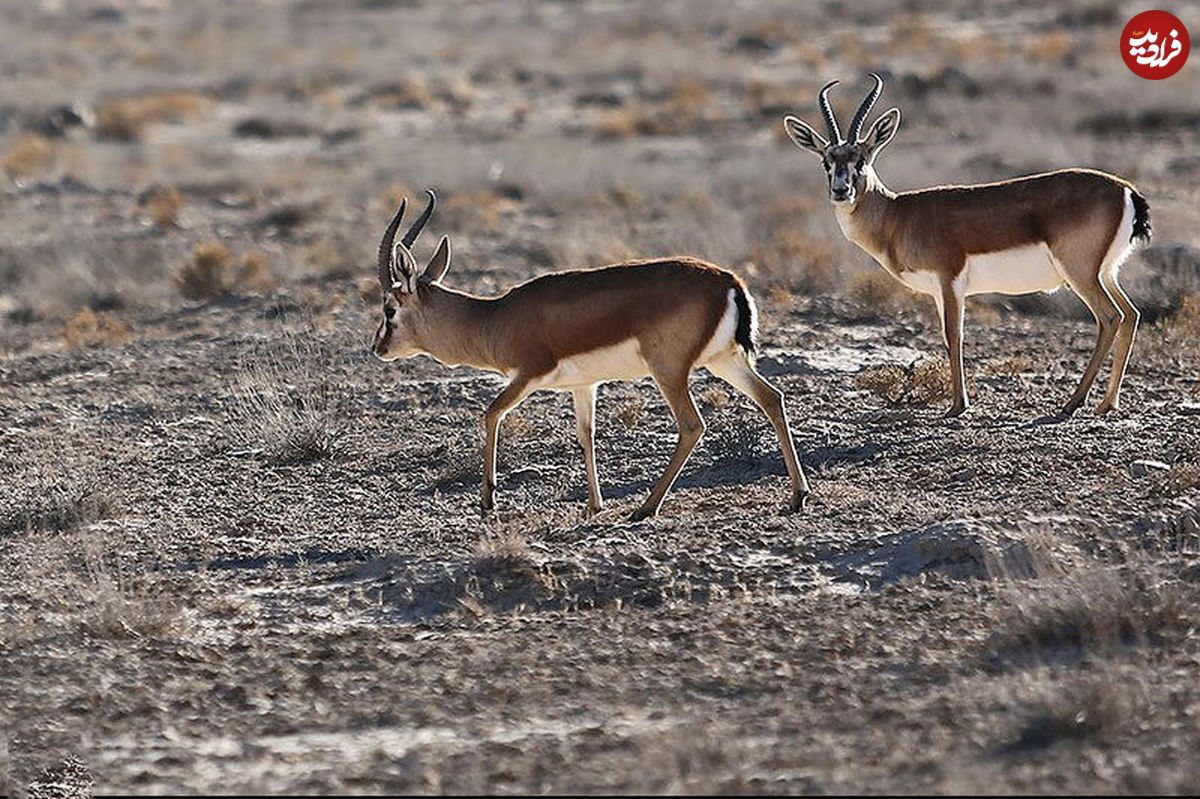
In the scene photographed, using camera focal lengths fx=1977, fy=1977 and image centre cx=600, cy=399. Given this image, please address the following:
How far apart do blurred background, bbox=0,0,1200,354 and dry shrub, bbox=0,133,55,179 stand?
6cm

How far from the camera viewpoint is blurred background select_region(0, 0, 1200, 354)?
1984 cm

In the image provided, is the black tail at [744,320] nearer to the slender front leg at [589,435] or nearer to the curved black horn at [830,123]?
the slender front leg at [589,435]

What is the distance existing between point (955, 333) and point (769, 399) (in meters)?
2.95

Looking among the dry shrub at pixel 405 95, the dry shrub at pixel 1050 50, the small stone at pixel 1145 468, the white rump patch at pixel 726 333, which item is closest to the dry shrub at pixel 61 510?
the white rump patch at pixel 726 333

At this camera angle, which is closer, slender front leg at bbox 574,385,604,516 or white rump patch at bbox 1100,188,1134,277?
slender front leg at bbox 574,385,604,516

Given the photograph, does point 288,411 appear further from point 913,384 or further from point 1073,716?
point 1073,716

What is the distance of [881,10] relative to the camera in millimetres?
53812

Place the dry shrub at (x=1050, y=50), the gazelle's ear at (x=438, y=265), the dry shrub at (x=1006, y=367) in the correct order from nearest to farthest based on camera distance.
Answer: the gazelle's ear at (x=438, y=265) → the dry shrub at (x=1006, y=367) → the dry shrub at (x=1050, y=50)

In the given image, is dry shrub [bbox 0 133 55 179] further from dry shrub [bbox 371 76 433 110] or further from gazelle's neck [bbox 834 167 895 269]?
gazelle's neck [bbox 834 167 895 269]

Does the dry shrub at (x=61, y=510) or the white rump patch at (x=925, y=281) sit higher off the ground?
the white rump patch at (x=925, y=281)

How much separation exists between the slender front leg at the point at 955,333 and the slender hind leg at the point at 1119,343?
907 millimetres

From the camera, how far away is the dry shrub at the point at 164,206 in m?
24.7

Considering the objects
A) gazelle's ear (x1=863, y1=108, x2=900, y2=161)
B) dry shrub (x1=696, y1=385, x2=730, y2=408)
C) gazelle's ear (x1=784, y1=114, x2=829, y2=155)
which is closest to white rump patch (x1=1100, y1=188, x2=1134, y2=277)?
gazelle's ear (x1=863, y1=108, x2=900, y2=161)
